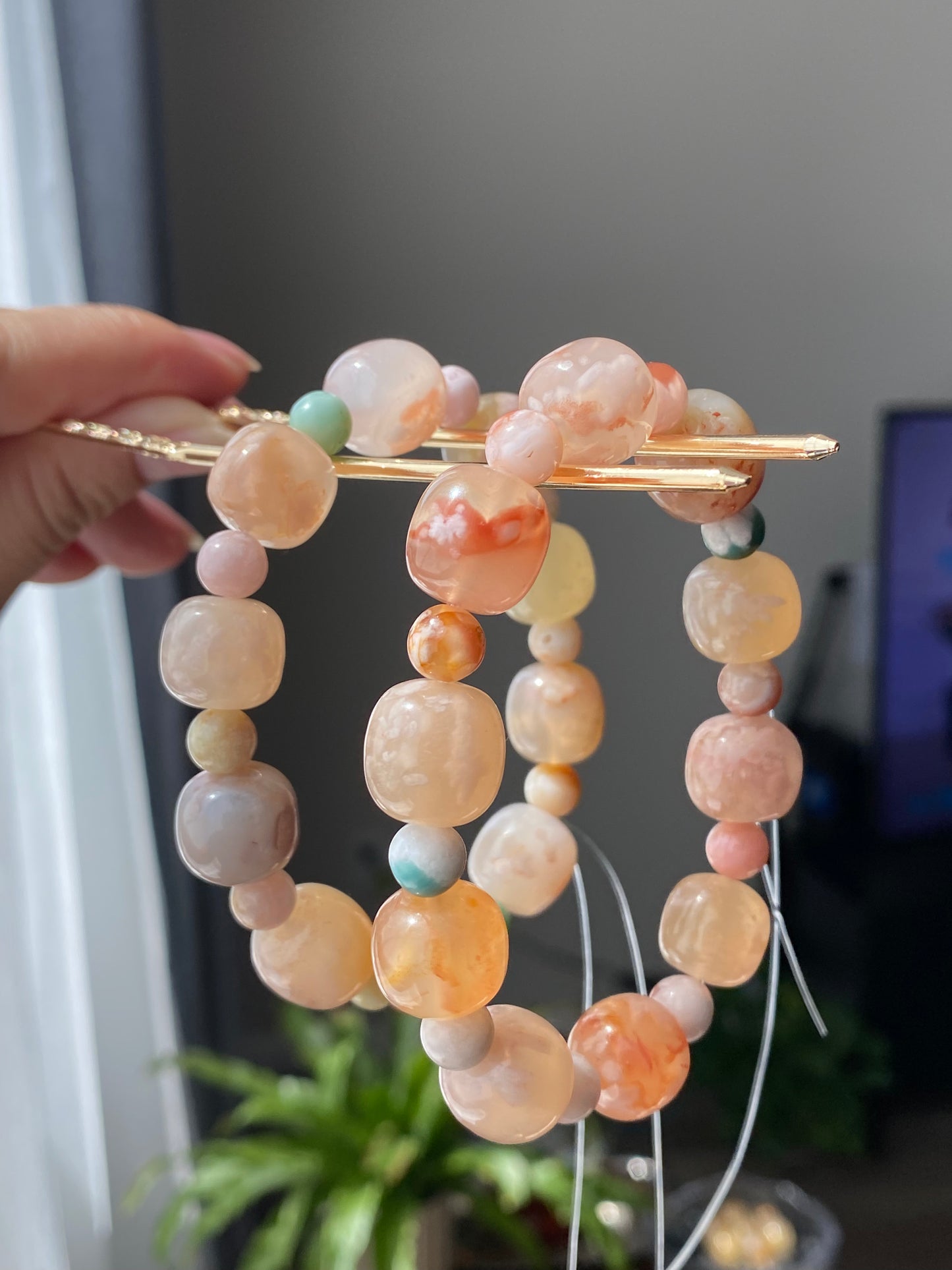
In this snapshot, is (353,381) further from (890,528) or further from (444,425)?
(890,528)

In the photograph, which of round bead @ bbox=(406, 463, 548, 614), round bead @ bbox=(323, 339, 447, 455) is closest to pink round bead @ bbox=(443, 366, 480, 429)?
round bead @ bbox=(323, 339, 447, 455)

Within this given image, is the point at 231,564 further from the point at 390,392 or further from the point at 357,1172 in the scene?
the point at 357,1172

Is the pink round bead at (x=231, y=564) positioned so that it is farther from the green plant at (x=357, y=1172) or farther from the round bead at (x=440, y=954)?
the green plant at (x=357, y=1172)

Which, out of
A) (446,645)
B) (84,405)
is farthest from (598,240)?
(446,645)

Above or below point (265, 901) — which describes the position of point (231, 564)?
above

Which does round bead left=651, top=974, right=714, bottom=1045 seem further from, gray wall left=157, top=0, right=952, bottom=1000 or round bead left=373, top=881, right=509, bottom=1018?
gray wall left=157, top=0, right=952, bottom=1000

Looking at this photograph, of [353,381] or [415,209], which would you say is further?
[415,209]

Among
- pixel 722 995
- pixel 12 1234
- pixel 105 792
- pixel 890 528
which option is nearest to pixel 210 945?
pixel 105 792
